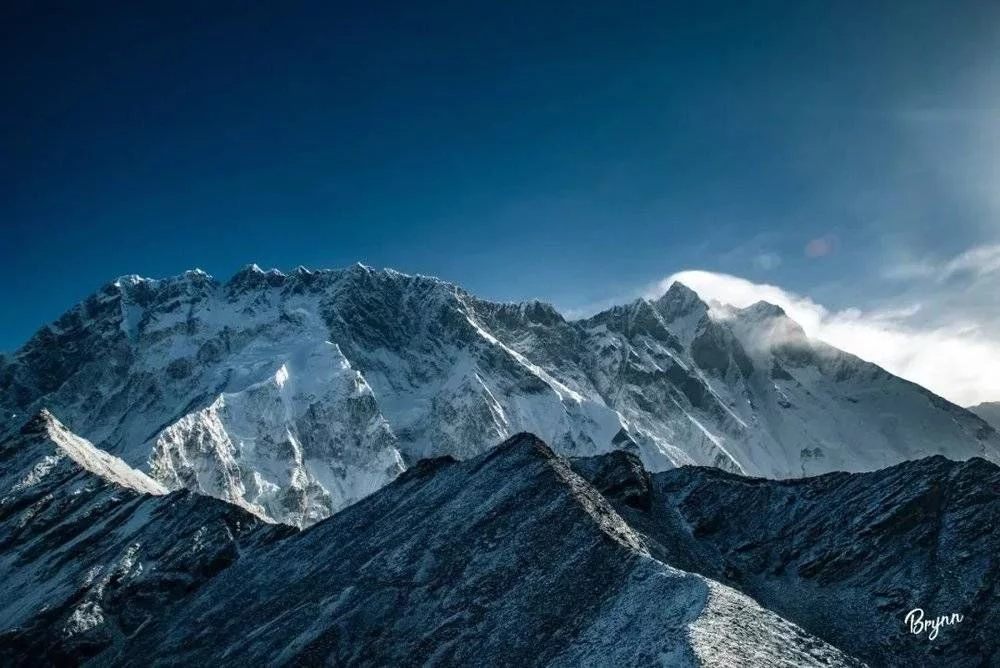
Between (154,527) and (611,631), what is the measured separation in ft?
194

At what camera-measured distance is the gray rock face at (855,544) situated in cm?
4053

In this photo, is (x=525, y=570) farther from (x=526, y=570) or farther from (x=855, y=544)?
(x=855, y=544)

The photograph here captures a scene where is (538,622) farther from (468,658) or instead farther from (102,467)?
(102,467)

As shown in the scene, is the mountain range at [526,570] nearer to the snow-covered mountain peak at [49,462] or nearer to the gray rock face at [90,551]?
the gray rock face at [90,551]
